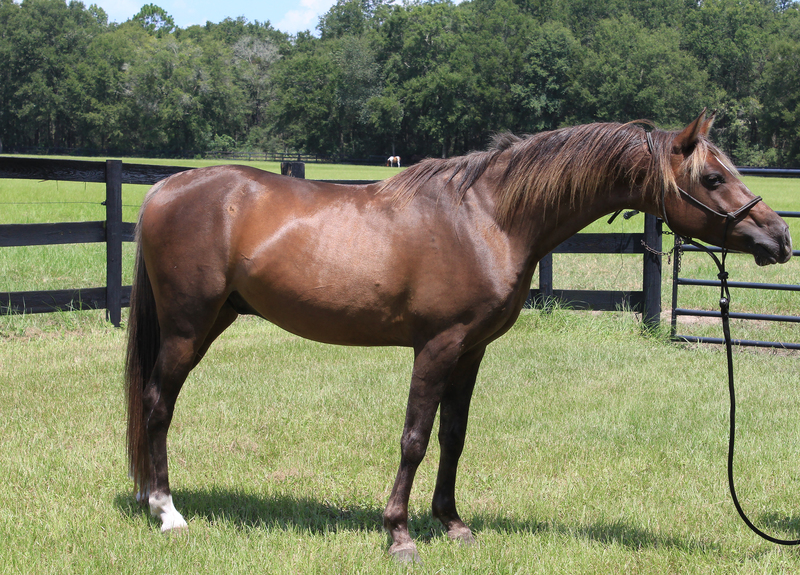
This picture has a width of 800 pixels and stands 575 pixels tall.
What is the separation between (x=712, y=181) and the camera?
9.12ft

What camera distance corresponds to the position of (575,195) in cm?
298

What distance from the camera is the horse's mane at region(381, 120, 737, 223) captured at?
9.23ft

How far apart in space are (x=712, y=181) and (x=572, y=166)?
584 millimetres

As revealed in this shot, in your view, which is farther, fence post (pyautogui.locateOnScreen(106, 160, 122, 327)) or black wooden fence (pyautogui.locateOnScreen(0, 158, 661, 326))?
fence post (pyautogui.locateOnScreen(106, 160, 122, 327))

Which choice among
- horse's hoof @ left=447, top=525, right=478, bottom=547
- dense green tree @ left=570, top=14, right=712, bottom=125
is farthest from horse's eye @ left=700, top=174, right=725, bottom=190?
dense green tree @ left=570, top=14, right=712, bottom=125

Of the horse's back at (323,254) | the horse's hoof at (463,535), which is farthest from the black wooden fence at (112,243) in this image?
the horse's hoof at (463,535)

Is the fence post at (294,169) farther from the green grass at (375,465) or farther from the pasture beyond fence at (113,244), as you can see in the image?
the green grass at (375,465)

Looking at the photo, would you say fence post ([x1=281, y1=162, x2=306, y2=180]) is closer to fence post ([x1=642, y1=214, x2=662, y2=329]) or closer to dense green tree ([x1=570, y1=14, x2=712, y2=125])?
fence post ([x1=642, y1=214, x2=662, y2=329])

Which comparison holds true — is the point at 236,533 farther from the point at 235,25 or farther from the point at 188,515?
the point at 235,25

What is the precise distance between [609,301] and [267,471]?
203 inches

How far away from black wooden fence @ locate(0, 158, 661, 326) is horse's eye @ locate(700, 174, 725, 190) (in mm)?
3883

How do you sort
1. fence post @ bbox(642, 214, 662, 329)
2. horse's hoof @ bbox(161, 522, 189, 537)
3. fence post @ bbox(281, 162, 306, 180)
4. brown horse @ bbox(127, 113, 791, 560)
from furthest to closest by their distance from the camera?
fence post @ bbox(281, 162, 306, 180)
fence post @ bbox(642, 214, 662, 329)
horse's hoof @ bbox(161, 522, 189, 537)
brown horse @ bbox(127, 113, 791, 560)

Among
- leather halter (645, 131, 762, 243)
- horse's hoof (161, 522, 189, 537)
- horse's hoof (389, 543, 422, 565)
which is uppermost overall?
leather halter (645, 131, 762, 243)

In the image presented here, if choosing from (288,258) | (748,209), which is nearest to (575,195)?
(748,209)
